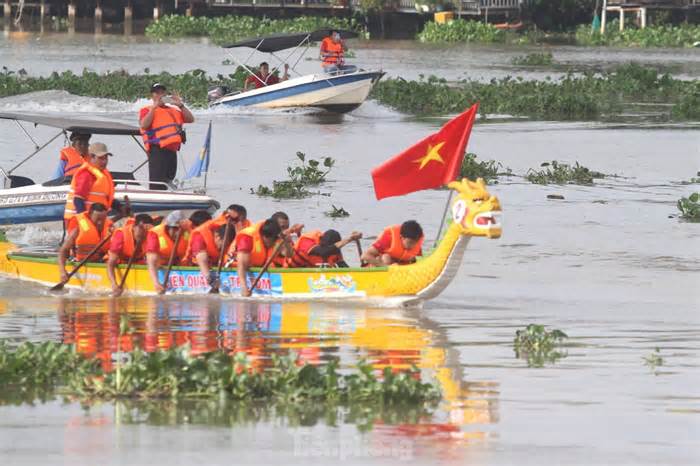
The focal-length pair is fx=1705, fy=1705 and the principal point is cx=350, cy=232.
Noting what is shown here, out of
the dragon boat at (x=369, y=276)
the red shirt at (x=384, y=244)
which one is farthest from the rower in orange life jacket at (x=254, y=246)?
the red shirt at (x=384, y=244)

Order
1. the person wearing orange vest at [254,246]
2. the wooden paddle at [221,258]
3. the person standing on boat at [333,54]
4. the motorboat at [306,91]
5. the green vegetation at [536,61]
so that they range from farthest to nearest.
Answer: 1. the green vegetation at [536,61]
2. the person standing on boat at [333,54]
3. the motorboat at [306,91]
4. the wooden paddle at [221,258]
5. the person wearing orange vest at [254,246]

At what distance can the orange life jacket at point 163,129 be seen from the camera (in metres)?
22.7

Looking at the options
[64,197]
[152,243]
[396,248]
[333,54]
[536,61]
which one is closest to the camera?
[396,248]

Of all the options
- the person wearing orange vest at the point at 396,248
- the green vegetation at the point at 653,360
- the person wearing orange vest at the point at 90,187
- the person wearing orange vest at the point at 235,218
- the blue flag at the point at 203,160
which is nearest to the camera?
the green vegetation at the point at 653,360

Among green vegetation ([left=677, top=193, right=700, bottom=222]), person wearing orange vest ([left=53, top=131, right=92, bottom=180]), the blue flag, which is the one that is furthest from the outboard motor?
person wearing orange vest ([left=53, top=131, right=92, bottom=180])

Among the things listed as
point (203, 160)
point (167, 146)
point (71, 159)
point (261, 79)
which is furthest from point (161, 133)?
point (261, 79)

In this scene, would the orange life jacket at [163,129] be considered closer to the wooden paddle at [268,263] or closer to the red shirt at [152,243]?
the red shirt at [152,243]

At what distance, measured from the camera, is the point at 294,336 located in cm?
1572

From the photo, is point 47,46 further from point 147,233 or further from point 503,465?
point 503,465

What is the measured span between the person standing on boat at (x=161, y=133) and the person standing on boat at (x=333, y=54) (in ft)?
62.0

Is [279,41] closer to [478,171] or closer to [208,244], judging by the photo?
[478,171]

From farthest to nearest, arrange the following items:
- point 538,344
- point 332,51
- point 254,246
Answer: point 332,51
point 254,246
point 538,344

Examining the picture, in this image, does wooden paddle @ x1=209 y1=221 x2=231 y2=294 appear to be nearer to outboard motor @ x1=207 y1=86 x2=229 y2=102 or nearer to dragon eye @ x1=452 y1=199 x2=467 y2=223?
dragon eye @ x1=452 y1=199 x2=467 y2=223

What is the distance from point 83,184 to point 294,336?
4.39 metres
